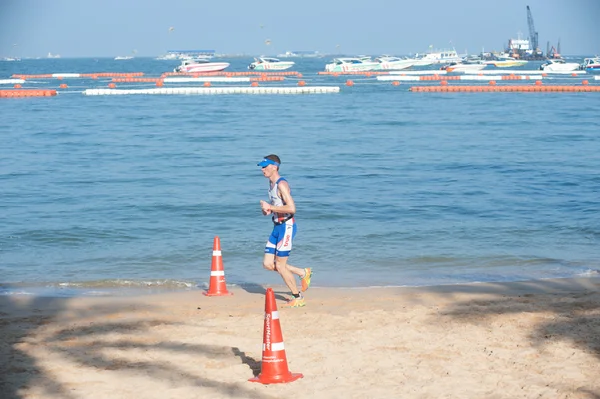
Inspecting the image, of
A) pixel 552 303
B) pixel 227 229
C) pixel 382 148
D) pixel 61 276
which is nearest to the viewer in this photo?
pixel 552 303

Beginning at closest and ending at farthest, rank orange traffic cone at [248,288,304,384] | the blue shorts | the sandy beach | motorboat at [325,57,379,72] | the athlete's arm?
the sandy beach, orange traffic cone at [248,288,304,384], the athlete's arm, the blue shorts, motorboat at [325,57,379,72]

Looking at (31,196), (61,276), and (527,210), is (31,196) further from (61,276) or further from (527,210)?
(527,210)

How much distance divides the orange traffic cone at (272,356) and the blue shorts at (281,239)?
2370mm

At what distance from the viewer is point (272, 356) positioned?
24.9ft

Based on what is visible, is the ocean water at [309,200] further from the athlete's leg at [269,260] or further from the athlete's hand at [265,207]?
the athlete's hand at [265,207]

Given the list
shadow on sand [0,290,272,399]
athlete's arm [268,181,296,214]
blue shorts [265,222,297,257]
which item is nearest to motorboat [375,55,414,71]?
blue shorts [265,222,297,257]

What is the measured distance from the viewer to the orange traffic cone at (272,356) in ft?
24.8

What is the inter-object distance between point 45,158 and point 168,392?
22939 millimetres

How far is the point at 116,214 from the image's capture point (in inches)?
724

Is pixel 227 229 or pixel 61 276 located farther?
pixel 227 229

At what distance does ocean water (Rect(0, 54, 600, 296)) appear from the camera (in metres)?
13.7

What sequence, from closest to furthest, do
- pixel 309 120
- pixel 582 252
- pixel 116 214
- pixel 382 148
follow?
1. pixel 582 252
2. pixel 116 214
3. pixel 382 148
4. pixel 309 120

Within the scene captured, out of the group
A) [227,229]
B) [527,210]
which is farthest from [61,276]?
[527,210]

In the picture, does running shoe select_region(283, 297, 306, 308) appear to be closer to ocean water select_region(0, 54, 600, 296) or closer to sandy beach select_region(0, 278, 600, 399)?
sandy beach select_region(0, 278, 600, 399)
